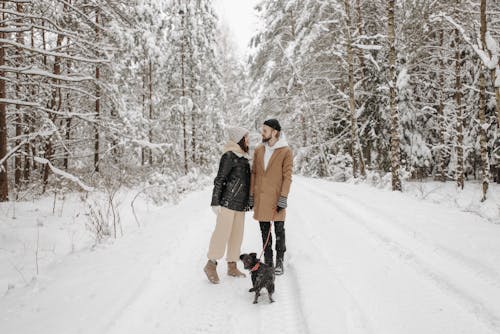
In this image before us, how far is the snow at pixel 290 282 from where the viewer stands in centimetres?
319

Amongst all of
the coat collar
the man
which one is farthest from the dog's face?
the coat collar

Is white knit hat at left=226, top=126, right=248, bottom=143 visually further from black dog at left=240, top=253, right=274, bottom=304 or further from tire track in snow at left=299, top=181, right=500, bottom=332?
tire track in snow at left=299, top=181, right=500, bottom=332

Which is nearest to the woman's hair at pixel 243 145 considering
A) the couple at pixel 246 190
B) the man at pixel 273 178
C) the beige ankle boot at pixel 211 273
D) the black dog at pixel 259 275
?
the couple at pixel 246 190

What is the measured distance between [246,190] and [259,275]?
131 cm

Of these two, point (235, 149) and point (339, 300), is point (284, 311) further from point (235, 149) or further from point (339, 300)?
point (235, 149)

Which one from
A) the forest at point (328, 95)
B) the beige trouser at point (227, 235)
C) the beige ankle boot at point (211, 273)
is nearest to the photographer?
the beige ankle boot at point (211, 273)

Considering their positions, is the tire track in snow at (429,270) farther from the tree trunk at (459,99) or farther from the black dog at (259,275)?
the tree trunk at (459,99)

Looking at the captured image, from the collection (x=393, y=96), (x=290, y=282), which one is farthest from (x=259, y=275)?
(x=393, y=96)

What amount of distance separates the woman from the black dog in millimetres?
678

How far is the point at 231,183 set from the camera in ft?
Answer: 14.6

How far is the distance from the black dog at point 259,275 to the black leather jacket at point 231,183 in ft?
2.89

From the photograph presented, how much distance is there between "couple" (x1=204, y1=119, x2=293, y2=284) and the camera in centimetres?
439

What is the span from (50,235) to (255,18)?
21.2 meters

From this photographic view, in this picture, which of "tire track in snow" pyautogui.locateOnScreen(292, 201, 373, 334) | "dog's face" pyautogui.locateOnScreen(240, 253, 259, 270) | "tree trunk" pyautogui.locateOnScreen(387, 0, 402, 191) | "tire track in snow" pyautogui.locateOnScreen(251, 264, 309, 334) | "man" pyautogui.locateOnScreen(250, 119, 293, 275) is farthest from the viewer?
"tree trunk" pyautogui.locateOnScreen(387, 0, 402, 191)
